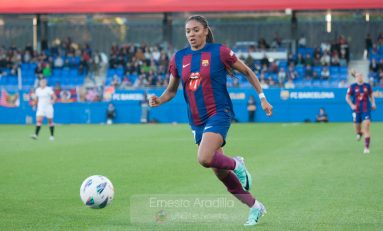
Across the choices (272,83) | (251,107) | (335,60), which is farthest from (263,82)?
(335,60)

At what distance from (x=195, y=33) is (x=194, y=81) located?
1.71 feet

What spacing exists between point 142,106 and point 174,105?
5.29 ft

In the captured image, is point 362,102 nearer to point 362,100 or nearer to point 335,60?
point 362,100

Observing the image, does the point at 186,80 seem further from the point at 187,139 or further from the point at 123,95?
the point at 123,95

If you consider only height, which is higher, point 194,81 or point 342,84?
point 194,81

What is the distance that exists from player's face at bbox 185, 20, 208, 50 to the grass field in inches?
76.7

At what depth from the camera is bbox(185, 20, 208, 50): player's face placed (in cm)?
866

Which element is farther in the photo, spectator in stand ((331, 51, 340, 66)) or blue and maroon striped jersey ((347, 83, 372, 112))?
spectator in stand ((331, 51, 340, 66))

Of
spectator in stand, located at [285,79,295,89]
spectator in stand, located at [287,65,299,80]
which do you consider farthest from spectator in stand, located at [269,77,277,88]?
spectator in stand, located at [287,65,299,80]

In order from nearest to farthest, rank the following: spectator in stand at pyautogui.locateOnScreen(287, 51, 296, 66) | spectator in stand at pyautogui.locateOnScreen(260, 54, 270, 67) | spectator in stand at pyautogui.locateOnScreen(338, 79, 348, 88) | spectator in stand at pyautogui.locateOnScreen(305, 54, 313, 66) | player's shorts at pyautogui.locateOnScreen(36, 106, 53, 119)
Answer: player's shorts at pyautogui.locateOnScreen(36, 106, 53, 119)
spectator in stand at pyautogui.locateOnScreen(338, 79, 348, 88)
spectator in stand at pyautogui.locateOnScreen(260, 54, 270, 67)
spectator in stand at pyautogui.locateOnScreen(287, 51, 296, 66)
spectator in stand at pyautogui.locateOnScreen(305, 54, 313, 66)

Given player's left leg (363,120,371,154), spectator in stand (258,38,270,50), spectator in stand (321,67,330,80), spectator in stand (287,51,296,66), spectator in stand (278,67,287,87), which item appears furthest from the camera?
spectator in stand (258,38,270,50)

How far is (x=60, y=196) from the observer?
439 inches

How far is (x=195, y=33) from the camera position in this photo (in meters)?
8.67

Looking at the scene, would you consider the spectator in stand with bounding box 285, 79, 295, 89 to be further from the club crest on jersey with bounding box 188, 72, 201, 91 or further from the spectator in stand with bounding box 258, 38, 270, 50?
the club crest on jersey with bounding box 188, 72, 201, 91
